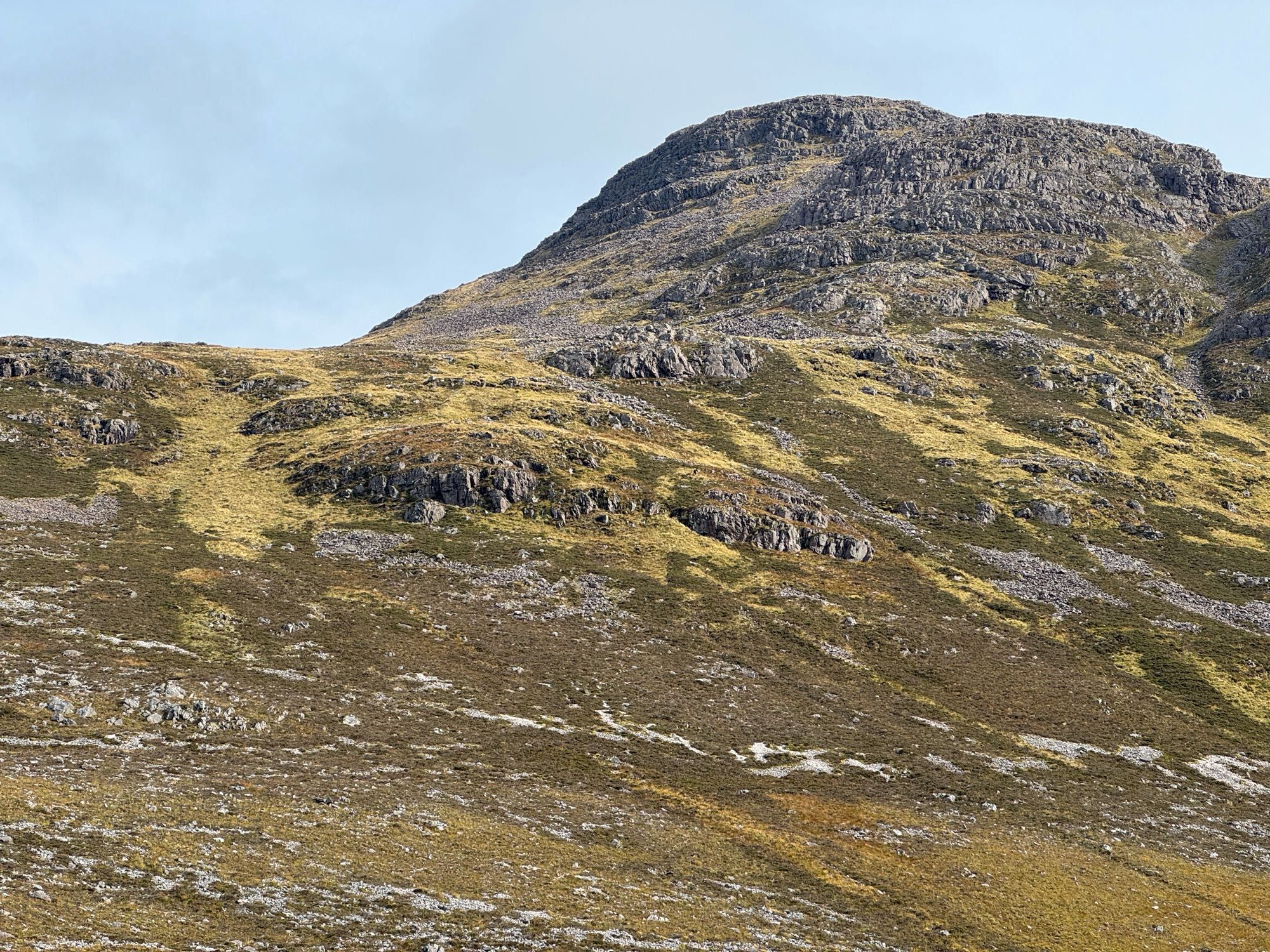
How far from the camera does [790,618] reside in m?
80.9

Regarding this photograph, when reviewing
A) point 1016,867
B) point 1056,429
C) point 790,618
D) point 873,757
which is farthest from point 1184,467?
point 1016,867

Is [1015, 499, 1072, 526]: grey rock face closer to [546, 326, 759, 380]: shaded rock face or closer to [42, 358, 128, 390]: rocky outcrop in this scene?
[546, 326, 759, 380]: shaded rock face

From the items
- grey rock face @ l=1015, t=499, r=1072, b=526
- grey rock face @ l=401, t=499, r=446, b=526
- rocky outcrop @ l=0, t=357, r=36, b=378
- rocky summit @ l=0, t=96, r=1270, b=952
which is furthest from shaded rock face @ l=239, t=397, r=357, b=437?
grey rock face @ l=1015, t=499, r=1072, b=526

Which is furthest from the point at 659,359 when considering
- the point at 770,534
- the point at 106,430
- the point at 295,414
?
the point at 106,430

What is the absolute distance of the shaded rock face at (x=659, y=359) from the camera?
158 m

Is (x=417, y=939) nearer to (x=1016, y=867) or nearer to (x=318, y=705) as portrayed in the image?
(x=318, y=705)

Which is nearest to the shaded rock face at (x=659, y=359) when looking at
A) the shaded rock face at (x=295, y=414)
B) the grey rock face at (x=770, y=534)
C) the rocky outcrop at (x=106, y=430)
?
the shaded rock face at (x=295, y=414)

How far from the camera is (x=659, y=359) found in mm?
160125

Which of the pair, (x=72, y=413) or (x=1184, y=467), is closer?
(x=72, y=413)

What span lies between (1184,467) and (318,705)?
143644 mm

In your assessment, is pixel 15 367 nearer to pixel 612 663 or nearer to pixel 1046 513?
pixel 612 663

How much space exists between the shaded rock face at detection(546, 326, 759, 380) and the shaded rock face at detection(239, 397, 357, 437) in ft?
154

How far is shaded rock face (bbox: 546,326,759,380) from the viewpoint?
518ft

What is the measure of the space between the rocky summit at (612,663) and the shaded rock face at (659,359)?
1.75 m
